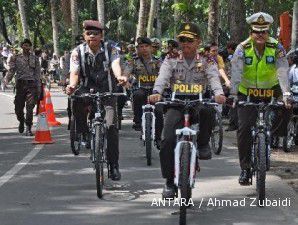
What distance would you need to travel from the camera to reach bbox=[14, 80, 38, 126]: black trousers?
14.7 metres

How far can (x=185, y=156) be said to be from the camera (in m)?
6.55

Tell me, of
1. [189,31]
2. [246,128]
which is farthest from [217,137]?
[189,31]

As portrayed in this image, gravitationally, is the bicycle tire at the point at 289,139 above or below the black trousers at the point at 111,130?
below

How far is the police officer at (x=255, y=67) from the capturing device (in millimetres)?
7746

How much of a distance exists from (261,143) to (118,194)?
1.84m

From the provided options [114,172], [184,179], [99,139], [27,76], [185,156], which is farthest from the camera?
[27,76]

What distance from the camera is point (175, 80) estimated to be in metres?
7.29

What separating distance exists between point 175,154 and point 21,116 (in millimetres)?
8897

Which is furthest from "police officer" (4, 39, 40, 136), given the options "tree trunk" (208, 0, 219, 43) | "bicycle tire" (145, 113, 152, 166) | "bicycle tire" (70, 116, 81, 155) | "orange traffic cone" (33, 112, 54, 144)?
"tree trunk" (208, 0, 219, 43)

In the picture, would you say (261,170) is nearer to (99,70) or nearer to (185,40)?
(185,40)

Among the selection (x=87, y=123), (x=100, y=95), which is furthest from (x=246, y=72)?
(x=87, y=123)

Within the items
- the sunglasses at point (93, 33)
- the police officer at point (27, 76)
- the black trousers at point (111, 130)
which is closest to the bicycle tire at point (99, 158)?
the black trousers at point (111, 130)

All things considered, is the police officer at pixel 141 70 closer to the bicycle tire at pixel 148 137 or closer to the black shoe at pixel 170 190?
the bicycle tire at pixel 148 137

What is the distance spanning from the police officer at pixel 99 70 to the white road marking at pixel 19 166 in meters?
1.57
